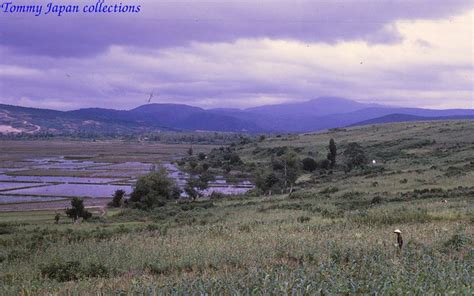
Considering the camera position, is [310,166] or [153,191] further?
[310,166]

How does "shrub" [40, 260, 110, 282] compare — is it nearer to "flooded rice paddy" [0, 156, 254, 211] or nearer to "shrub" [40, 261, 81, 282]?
"shrub" [40, 261, 81, 282]

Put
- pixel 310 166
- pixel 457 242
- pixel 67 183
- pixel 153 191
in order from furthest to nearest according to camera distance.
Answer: pixel 310 166, pixel 67 183, pixel 153 191, pixel 457 242

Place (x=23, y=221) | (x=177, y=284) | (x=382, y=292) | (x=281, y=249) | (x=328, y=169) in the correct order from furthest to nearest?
1. (x=328, y=169)
2. (x=23, y=221)
3. (x=281, y=249)
4. (x=177, y=284)
5. (x=382, y=292)

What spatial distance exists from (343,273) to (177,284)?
9.95ft

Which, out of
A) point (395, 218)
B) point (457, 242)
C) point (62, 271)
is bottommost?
point (395, 218)

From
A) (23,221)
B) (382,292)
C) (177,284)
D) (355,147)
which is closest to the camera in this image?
(382,292)

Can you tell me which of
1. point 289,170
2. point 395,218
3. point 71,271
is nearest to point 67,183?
point 289,170

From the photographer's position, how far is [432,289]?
7.56 m

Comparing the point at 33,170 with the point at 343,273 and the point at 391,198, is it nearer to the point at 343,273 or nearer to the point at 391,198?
the point at 391,198

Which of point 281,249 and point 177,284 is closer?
point 177,284

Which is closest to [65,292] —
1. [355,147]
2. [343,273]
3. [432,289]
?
[343,273]

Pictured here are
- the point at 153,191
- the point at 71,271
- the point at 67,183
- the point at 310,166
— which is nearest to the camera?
the point at 71,271

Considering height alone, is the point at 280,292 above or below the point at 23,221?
above

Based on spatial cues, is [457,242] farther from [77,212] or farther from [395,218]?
[77,212]
